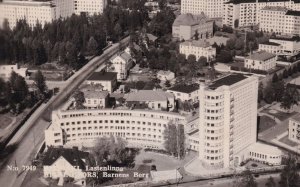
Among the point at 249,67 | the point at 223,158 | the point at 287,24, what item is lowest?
the point at 223,158

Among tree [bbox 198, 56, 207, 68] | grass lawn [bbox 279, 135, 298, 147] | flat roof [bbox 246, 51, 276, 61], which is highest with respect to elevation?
flat roof [bbox 246, 51, 276, 61]

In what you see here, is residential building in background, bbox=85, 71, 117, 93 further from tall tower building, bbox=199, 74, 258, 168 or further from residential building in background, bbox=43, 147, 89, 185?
residential building in background, bbox=43, 147, 89, 185

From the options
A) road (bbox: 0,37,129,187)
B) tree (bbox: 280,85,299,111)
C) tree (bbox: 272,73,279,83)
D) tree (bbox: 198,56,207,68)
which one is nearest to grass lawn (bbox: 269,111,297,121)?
tree (bbox: 280,85,299,111)

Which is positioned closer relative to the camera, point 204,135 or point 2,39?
point 2,39

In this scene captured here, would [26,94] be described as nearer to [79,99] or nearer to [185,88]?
[79,99]

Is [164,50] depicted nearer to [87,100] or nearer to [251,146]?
[87,100]

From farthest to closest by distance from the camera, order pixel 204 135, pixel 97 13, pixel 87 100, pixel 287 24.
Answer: pixel 97 13 → pixel 287 24 → pixel 87 100 → pixel 204 135

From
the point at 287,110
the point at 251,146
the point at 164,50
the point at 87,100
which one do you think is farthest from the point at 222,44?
the point at 251,146

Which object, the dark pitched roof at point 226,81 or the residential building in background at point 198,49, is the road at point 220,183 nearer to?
the dark pitched roof at point 226,81
